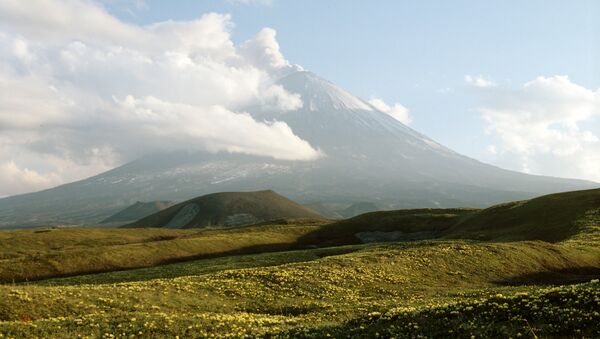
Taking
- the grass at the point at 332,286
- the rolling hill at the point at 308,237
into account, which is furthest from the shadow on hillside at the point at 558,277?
the rolling hill at the point at 308,237

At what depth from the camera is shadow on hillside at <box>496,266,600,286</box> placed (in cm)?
4706

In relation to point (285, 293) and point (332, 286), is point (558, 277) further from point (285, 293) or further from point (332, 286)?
point (285, 293)

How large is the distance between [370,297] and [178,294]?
57.9 ft

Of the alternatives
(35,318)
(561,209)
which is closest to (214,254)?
(35,318)

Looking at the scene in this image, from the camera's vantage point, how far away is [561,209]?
281 feet

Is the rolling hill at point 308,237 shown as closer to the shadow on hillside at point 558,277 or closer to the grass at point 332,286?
the grass at point 332,286

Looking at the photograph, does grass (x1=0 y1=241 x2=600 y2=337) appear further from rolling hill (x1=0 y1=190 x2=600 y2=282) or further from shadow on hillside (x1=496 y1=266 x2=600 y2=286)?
rolling hill (x1=0 y1=190 x2=600 y2=282)

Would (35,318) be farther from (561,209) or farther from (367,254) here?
(561,209)

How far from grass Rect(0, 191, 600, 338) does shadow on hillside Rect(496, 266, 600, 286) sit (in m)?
0.25

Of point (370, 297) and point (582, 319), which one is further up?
point (582, 319)

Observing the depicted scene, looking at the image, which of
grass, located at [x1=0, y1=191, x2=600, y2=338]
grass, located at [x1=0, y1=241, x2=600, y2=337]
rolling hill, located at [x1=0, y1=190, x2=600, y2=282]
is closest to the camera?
grass, located at [x1=0, y1=191, x2=600, y2=338]

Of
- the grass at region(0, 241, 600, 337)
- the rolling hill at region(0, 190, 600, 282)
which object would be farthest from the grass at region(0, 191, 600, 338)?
the rolling hill at region(0, 190, 600, 282)

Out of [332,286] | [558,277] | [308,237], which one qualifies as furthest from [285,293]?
[308,237]

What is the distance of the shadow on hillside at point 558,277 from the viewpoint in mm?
47062
